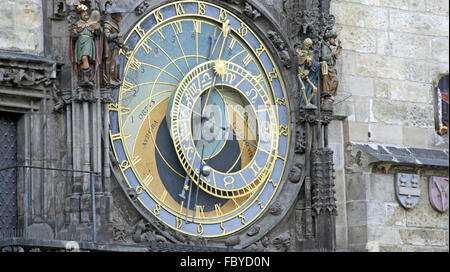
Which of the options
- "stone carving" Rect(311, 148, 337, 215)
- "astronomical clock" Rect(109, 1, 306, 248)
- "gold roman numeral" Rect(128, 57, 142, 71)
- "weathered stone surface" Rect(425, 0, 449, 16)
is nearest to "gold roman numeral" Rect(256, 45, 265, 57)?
"astronomical clock" Rect(109, 1, 306, 248)

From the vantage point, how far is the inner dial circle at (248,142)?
14.7 m

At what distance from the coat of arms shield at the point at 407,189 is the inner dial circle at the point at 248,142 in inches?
63.8

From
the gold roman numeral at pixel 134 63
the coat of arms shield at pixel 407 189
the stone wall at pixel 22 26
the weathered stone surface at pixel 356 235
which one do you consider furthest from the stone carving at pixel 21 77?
the coat of arms shield at pixel 407 189

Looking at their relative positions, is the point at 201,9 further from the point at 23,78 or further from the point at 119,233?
the point at 119,233

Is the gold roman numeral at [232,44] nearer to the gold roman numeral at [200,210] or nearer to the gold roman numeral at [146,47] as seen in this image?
the gold roman numeral at [146,47]

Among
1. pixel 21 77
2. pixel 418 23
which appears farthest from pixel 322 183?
pixel 21 77

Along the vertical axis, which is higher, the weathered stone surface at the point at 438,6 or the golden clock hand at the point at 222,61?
the weathered stone surface at the point at 438,6

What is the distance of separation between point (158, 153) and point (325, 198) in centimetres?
183

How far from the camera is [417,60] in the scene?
16969 millimetres

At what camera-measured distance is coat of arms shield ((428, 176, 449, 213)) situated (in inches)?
653

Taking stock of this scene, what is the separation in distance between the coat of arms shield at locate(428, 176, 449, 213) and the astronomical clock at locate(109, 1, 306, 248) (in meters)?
1.88

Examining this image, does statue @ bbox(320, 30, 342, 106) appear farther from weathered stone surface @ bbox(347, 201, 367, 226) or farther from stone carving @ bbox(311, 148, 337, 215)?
weathered stone surface @ bbox(347, 201, 367, 226)
